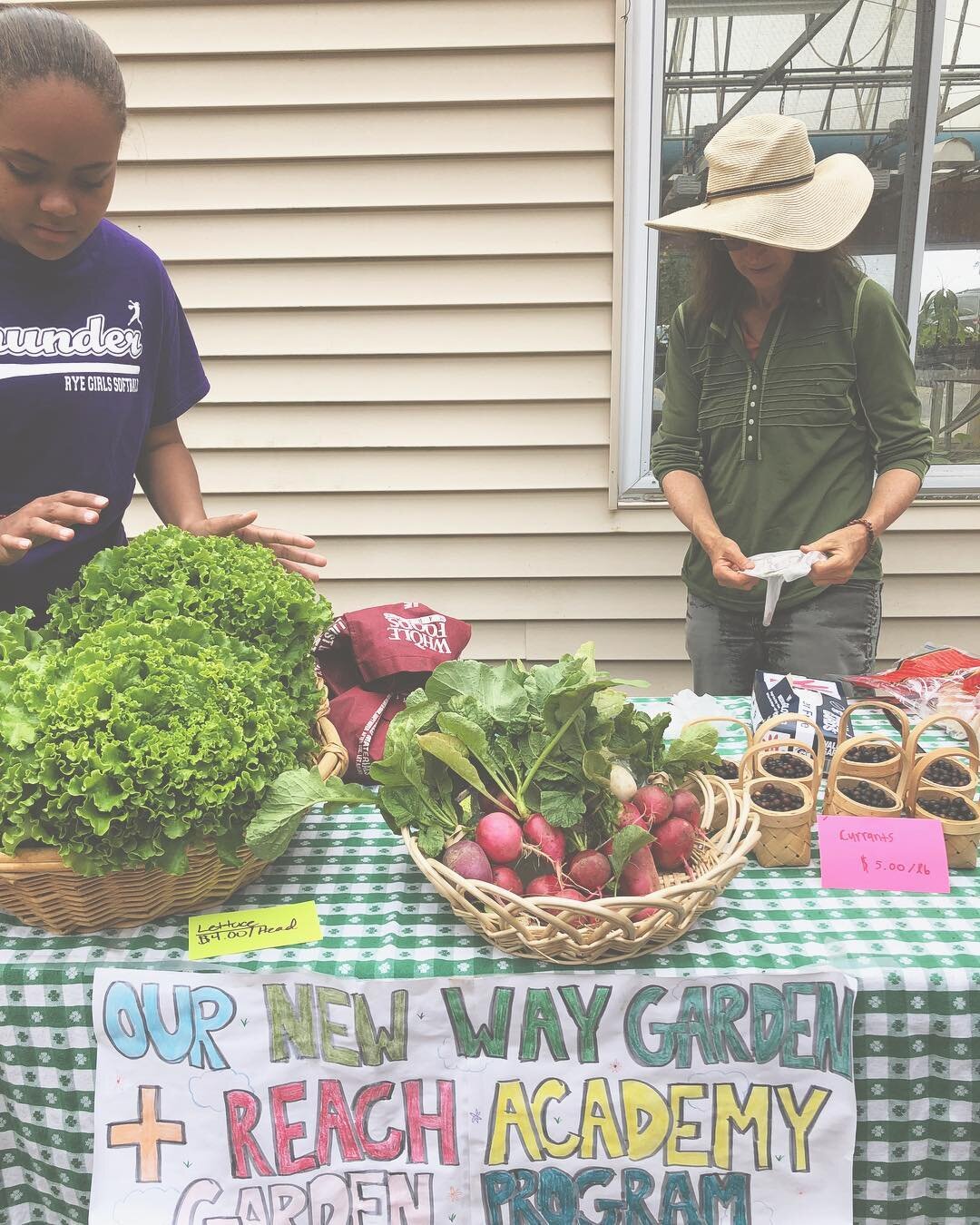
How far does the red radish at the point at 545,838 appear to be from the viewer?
3.96 ft

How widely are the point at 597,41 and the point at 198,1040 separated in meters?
2.83

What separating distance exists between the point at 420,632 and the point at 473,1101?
869 millimetres

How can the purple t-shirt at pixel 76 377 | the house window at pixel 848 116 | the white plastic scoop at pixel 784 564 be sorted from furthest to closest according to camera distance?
1. the house window at pixel 848 116
2. the white plastic scoop at pixel 784 564
3. the purple t-shirt at pixel 76 377

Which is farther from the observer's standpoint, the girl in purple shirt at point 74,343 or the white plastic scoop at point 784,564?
the white plastic scoop at point 784,564

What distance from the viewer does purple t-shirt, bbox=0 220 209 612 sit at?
5.05 ft

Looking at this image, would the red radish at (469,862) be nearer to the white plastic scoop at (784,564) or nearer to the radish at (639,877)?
the radish at (639,877)

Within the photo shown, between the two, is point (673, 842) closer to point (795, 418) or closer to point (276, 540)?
point (276, 540)

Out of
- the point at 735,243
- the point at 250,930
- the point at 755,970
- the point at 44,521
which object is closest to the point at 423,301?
the point at 735,243

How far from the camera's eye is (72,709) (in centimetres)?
113

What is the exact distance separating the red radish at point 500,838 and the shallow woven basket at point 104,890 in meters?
0.35

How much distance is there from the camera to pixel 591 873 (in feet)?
3.89

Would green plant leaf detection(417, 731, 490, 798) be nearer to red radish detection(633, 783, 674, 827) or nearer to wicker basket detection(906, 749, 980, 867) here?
red radish detection(633, 783, 674, 827)

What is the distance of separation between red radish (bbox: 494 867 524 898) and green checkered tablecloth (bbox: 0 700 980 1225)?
98 mm

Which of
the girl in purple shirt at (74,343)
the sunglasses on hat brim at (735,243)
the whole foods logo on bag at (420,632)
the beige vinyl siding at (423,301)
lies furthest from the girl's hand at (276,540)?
the beige vinyl siding at (423,301)
